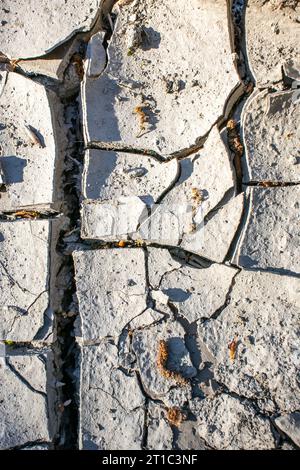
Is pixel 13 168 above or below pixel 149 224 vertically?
above

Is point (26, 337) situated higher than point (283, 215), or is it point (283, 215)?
point (283, 215)

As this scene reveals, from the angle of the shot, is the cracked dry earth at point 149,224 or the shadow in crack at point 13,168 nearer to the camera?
the cracked dry earth at point 149,224

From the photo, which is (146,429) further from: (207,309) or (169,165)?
(169,165)

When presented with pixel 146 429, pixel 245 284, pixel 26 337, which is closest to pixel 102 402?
pixel 146 429

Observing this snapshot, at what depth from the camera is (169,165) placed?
2225 mm

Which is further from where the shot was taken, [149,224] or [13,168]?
[13,168]

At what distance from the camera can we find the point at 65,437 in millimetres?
2271

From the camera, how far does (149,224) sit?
87.3 inches

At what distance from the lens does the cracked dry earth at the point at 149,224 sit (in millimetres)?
2111

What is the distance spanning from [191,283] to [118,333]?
410 millimetres

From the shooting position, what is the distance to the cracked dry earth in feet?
6.93

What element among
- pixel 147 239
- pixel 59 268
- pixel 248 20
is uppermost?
pixel 248 20

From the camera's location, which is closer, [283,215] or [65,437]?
[283,215]

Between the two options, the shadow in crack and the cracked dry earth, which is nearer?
the cracked dry earth
